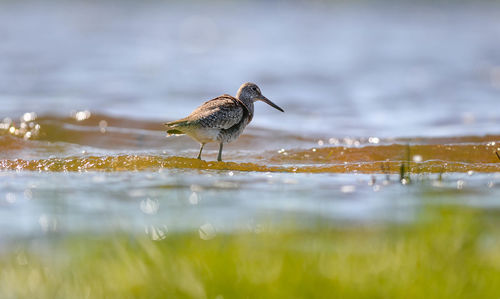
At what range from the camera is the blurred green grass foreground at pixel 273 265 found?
3277mm

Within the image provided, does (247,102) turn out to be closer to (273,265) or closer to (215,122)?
(215,122)

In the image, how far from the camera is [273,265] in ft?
11.4

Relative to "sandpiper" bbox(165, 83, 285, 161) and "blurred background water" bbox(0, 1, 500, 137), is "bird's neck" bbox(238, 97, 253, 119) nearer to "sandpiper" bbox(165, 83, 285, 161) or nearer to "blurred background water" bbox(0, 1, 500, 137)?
"sandpiper" bbox(165, 83, 285, 161)

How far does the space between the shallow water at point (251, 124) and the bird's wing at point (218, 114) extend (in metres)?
0.49

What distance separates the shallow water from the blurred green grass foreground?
14.5 inches

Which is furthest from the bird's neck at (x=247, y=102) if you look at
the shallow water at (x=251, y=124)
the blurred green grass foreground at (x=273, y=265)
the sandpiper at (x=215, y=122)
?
the blurred green grass foreground at (x=273, y=265)

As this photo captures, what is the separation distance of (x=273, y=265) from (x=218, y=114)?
4595 millimetres

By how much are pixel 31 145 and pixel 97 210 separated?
4.48 meters

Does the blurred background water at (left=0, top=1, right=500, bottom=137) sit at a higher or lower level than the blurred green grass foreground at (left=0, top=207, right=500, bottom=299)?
higher

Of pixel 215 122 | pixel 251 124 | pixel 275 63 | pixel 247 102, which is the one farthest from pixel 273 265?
pixel 275 63

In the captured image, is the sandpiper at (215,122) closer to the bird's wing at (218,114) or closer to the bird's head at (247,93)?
the bird's wing at (218,114)

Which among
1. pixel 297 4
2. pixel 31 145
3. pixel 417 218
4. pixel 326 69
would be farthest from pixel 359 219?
pixel 297 4

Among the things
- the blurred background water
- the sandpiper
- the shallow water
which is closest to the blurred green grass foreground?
the shallow water

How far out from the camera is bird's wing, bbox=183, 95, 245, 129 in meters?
7.81
